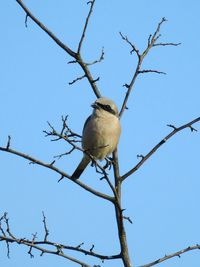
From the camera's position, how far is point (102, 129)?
5.90 m

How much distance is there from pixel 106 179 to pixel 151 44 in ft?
5.65

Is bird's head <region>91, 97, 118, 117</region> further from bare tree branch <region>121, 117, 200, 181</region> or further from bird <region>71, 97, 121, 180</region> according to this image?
bare tree branch <region>121, 117, 200, 181</region>

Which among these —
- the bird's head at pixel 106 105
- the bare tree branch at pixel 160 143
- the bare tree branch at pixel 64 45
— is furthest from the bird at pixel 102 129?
the bare tree branch at pixel 160 143

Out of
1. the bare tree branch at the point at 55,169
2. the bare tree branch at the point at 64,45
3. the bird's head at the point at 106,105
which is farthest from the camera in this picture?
the bird's head at the point at 106,105

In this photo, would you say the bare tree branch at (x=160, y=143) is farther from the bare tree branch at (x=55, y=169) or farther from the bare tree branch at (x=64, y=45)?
the bare tree branch at (x=64, y=45)

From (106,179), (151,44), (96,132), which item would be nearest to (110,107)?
(96,132)

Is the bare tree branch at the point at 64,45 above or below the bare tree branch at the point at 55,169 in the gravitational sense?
above

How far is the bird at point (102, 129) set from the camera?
19.3 ft

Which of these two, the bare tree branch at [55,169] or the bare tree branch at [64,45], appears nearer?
the bare tree branch at [55,169]

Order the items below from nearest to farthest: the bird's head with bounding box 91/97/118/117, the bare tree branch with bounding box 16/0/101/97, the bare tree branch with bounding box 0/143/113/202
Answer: the bare tree branch with bounding box 0/143/113/202
the bare tree branch with bounding box 16/0/101/97
the bird's head with bounding box 91/97/118/117

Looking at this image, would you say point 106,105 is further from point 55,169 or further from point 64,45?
point 55,169

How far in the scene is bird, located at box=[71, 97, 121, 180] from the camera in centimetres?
588

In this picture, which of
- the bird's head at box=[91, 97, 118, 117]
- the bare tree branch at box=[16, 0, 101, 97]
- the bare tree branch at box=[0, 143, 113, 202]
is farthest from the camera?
the bird's head at box=[91, 97, 118, 117]

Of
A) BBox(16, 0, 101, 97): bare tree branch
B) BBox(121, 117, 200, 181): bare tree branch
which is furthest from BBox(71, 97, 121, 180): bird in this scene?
BBox(121, 117, 200, 181): bare tree branch
